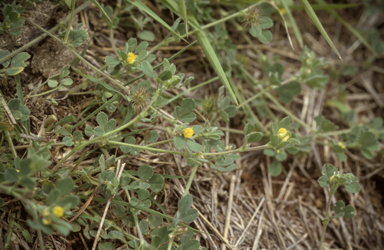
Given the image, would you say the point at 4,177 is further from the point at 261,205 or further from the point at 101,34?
the point at 261,205

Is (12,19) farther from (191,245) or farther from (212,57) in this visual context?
(191,245)

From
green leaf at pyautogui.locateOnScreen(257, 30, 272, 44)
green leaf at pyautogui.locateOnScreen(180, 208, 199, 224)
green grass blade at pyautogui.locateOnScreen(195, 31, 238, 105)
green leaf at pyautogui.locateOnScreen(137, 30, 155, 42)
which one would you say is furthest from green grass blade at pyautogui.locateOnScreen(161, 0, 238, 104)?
green leaf at pyautogui.locateOnScreen(180, 208, 199, 224)

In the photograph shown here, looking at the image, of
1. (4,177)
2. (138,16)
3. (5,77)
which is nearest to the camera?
(4,177)

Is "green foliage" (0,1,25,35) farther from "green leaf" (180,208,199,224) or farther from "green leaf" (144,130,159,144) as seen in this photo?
"green leaf" (180,208,199,224)

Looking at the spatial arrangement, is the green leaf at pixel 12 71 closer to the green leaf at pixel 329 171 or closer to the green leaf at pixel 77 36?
the green leaf at pixel 77 36

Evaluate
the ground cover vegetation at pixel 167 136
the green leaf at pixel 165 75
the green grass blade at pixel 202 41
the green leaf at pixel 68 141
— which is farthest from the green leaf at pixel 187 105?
the green leaf at pixel 68 141

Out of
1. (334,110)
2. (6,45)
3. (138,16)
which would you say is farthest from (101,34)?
(334,110)

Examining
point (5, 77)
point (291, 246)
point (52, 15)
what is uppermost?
point (52, 15)
